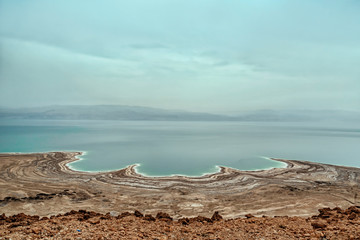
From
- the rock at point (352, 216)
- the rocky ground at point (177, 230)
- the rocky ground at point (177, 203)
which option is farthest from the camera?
the rock at point (352, 216)

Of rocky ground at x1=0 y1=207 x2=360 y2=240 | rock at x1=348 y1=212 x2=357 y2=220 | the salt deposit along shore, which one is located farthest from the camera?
the salt deposit along shore

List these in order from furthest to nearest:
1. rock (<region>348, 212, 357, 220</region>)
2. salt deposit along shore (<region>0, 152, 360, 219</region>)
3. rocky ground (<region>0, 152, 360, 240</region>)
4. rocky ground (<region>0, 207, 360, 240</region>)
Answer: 1. salt deposit along shore (<region>0, 152, 360, 219</region>)
2. rock (<region>348, 212, 357, 220</region>)
3. rocky ground (<region>0, 152, 360, 240</region>)
4. rocky ground (<region>0, 207, 360, 240</region>)

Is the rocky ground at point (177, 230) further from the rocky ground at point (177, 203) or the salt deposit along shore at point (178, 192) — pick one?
the salt deposit along shore at point (178, 192)

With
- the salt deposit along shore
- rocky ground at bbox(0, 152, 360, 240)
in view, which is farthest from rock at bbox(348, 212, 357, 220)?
the salt deposit along shore

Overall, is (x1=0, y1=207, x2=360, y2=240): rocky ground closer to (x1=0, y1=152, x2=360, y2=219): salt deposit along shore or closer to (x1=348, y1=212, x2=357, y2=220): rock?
(x1=348, y1=212, x2=357, y2=220): rock

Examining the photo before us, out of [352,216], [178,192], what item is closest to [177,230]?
[352,216]

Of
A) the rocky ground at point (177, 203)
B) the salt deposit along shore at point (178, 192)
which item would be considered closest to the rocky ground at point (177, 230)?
the rocky ground at point (177, 203)

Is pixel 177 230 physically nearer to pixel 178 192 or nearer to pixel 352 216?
pixel 352 216

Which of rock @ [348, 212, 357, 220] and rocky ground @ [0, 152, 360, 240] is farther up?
rock @ [348, 212, 357, 220]

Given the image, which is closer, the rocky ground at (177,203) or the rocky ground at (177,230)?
the rocky ground at (177,230)

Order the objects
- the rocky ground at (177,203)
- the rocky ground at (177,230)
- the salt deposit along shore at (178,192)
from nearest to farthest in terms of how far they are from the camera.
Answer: the rocky ground at (177,230) < the rocky ground at (177,203) < the salt deposit along shore at (178,192)
